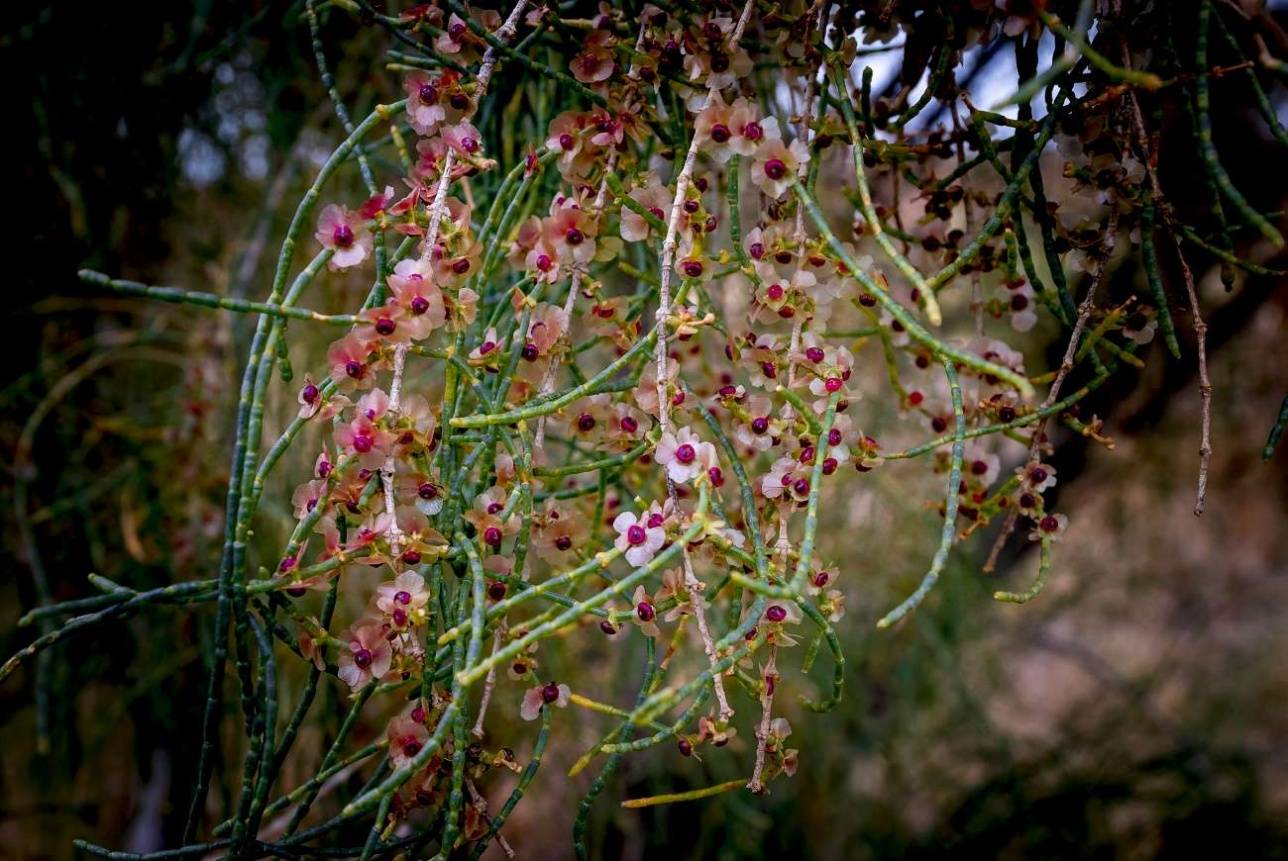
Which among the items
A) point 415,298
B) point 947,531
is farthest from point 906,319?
point 415,298

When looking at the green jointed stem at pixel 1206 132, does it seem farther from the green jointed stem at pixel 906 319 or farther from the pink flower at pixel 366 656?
the pink flower at pixel 366 656

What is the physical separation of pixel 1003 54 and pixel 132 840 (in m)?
1.27

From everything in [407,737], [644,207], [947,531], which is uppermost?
[644,207]

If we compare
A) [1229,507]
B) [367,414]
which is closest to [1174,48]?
[367,414]

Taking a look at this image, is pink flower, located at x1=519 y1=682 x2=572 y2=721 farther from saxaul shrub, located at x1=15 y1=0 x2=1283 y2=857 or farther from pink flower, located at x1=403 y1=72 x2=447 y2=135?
A: pink flower, located at x1=403 y1=72 x2=447 y2=135

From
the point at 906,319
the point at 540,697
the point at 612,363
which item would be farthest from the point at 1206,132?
the point at 540,697

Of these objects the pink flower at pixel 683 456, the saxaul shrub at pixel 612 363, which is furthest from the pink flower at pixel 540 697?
the pink flower at pixel 683 456

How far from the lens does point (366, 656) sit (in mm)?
376

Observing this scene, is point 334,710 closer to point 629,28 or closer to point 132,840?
point 132,840

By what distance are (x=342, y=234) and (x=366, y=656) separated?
0.17 metres

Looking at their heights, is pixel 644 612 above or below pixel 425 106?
below

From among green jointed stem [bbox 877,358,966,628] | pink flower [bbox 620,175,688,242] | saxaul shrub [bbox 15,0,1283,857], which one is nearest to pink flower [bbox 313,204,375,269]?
saxaul shrub [bbox 15,0,1283,857]

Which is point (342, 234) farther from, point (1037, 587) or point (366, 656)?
point (1037, 587)

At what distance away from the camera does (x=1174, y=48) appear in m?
0.40
